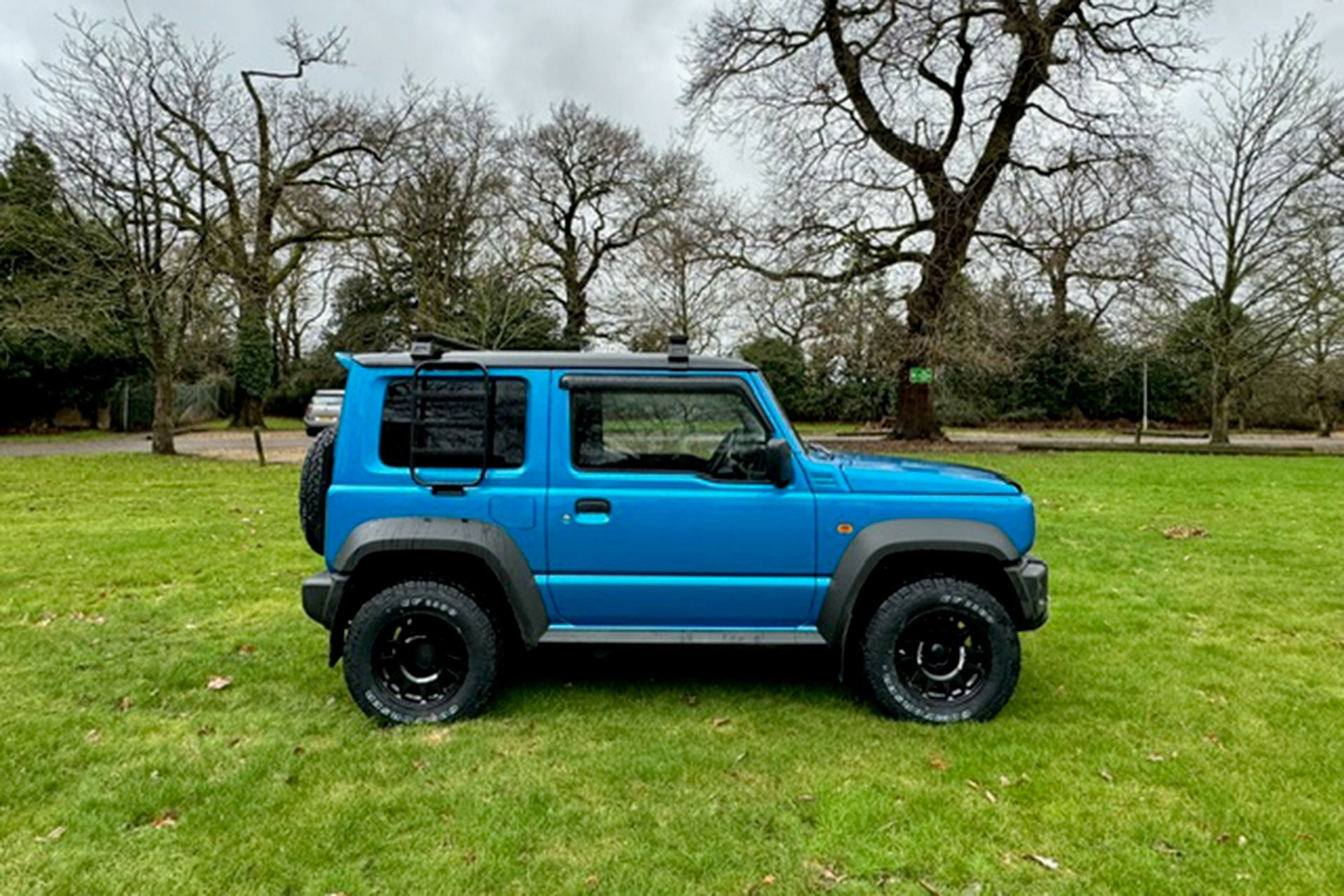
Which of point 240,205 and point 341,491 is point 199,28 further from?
point 341,491

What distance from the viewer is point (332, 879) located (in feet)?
8.25

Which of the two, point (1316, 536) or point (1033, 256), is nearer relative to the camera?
point (1316, 536)

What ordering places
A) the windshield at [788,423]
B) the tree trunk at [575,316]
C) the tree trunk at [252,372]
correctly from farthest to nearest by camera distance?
the tree trunk at [575,316] < the tree trunk at [252,372] < the windshield at [788,423]

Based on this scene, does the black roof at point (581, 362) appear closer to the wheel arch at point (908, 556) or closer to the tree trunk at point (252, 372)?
the wheel arch at point (908, 556)

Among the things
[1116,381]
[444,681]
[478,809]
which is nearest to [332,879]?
[478,809]

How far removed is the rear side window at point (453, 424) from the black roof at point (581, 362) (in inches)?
3.8

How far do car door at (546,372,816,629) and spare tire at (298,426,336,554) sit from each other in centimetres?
120

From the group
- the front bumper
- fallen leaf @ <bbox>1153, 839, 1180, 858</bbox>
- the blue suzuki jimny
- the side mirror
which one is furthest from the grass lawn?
the side mirror

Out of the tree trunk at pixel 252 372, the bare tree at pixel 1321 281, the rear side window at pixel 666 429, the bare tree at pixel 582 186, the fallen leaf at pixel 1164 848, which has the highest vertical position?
the bare tree at pixel 582 186

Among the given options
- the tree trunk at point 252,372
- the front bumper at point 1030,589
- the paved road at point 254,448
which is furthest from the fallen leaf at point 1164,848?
the tree trunk at point 252,372

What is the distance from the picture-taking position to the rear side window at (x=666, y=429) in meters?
3.72

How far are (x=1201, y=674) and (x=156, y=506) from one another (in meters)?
11.6

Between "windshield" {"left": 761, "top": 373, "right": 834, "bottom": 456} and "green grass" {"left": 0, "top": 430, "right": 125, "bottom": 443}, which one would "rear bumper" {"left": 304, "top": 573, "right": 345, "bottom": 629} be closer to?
"windshield" {"left": 761, "top": 373, "right": 834, "bottom": 456}

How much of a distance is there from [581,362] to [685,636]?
4.66 feet
